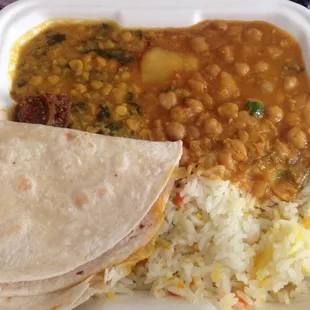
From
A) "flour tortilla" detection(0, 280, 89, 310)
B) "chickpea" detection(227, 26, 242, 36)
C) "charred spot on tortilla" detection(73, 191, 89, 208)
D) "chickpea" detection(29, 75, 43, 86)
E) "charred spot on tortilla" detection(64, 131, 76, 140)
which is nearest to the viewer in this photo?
"flour tortilla" detection(0, 280, 89, 310)

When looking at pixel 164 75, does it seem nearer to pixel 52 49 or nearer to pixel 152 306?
pixel 52 49

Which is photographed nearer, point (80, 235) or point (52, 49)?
point (80, 235)

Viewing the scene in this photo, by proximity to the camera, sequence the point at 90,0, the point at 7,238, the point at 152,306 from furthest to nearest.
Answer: the point at 90,0, the point at 152,306, the point at 7,238

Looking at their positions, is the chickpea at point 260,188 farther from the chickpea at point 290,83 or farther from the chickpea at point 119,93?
the chickpea at point 119,93

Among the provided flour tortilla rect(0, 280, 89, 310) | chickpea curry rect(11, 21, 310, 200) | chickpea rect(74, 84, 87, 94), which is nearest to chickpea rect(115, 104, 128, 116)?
chickpea curry rect(11, 21, 310, 200)

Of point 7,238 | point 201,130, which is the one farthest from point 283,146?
point 7,238

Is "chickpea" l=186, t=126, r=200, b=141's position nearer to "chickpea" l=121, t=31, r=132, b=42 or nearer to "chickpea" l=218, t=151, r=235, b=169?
"chickpea" l=218, t=151, r=235, b=169

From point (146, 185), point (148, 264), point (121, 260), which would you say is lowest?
point (148, 264)
